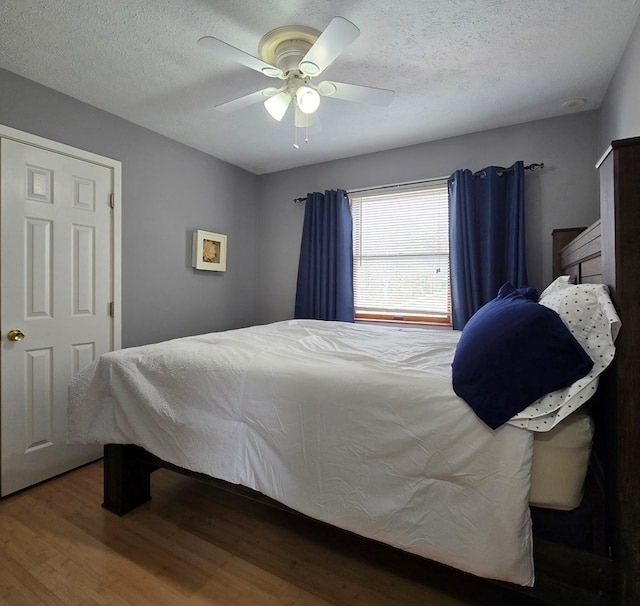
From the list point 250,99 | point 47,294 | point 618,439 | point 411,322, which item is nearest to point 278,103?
point 250,99

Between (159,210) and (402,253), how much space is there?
7.39ft

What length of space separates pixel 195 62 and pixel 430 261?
237 centimetres

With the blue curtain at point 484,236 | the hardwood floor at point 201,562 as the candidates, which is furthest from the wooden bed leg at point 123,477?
the blue curtain at point 484,236

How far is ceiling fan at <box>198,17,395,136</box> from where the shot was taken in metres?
1.55

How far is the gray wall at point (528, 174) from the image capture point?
2602mm

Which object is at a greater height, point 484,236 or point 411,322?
point 484,236

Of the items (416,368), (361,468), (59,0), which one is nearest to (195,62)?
(59,0)

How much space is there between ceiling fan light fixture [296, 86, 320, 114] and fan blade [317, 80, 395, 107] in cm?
9

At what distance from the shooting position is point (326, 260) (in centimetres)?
353

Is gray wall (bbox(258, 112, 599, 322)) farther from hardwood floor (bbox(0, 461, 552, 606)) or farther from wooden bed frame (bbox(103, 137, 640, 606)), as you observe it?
hardwood floor (bbox(0, 461, 552, 606))

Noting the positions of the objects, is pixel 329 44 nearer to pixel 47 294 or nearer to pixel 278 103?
pixel 278 103

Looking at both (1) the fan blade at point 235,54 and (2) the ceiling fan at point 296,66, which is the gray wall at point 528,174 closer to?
(2) the ceiling fan at point 296,66

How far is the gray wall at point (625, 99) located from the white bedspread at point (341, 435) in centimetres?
157

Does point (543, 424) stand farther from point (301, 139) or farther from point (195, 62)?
point (301, 139)
